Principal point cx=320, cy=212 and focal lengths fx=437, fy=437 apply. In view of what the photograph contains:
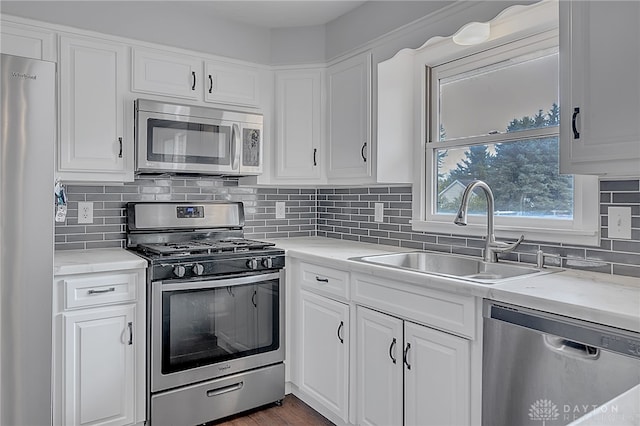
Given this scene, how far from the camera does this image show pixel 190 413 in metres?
2.33

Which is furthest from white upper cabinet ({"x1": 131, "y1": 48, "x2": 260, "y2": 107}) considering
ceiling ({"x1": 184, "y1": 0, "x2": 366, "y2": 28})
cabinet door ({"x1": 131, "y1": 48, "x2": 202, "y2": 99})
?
ceiling ({"x1": 184, "y1": 0, "x2": 366, "y2": 28})

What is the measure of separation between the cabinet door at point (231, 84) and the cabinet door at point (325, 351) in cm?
133

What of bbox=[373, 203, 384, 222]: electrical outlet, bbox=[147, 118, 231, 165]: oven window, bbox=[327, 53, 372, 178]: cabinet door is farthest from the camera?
bbox=[373, 203, 384, 222]: electrical outlet

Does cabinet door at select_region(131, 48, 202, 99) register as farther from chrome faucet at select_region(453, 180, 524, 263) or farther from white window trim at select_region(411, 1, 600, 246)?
chrome faucet at select_region(453, 180, 524, 263)

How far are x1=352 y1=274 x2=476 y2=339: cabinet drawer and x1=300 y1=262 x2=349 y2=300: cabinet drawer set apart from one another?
0.08 meters

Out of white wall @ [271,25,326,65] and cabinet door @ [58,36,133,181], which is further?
white wall @ [271,25,326,65]

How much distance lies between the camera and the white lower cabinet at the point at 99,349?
81.0 inches

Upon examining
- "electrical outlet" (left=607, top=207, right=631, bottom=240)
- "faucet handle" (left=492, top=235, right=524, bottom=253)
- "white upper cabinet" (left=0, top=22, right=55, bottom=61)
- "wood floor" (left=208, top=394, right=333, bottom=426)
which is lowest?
"wood floor" (left=208, top=394, right=333, bottom=426)

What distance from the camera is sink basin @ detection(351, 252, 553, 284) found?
2.01m

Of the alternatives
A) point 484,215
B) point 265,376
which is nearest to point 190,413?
point 265,376

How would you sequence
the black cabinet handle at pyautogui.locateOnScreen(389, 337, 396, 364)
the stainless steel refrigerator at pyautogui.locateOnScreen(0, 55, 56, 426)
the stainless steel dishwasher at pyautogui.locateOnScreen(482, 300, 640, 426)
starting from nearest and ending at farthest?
the stainless steel dishwasher at pyautogui.locateOnScreen(482, 300, 640, 426) < the stainless steel refrigerator at pyautogui.locateOnScreen(0, 55, 56, 426) < the black cabinet handle at pyautogui.locateOnScreen(389, 337, 396, 364)

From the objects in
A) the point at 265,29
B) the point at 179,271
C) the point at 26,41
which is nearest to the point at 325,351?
the point at 179,271

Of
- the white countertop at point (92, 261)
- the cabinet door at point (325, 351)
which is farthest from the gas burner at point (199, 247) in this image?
the cabinet door at point (325, 351)

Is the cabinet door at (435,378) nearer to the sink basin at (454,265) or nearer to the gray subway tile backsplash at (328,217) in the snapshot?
the sink basin at (454,265)
